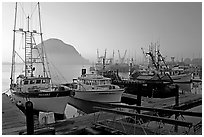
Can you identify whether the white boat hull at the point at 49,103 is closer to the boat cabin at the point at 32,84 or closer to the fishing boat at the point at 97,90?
the boat cabin at the point at 32,84

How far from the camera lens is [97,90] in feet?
60.6

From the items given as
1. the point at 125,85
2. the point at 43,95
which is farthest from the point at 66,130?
the point at 125,85

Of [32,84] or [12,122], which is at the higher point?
[32,84]

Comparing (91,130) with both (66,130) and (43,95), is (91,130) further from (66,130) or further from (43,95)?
(43,95)

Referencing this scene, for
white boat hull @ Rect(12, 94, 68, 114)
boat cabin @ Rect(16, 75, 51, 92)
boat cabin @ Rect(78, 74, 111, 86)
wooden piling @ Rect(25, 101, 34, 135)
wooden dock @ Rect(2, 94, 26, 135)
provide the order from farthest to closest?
boat cabin @ Rect(78, 74, 111, 86) < boat cabin @ Rect(16, 75, 51, 92) < white boat hull @ Rect(12, 94, 68, 114) < wooden dock @ Rect(2, 94, 26, 135) < wooden piling @ Rect(25, 101, 34, 135)

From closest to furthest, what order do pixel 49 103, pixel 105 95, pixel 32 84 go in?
1. pixel 49 103
2. pixel 32 84
3. pixel 105 95

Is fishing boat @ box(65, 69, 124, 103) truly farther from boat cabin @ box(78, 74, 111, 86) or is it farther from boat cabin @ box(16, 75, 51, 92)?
boat cabin @ box(16, 75, 51, 92)

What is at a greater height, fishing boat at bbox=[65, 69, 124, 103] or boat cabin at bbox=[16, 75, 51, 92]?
boat cabin at bbox=[16, 75, 51, 92]

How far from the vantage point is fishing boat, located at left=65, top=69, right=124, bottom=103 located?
1833cm

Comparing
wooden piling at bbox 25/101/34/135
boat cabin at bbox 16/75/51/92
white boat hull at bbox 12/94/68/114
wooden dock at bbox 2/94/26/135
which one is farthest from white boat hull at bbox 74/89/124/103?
wooden piling at bbox 25/101/34/135

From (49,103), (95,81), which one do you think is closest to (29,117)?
(49,103)

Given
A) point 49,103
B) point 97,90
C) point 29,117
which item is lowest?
point 49,103

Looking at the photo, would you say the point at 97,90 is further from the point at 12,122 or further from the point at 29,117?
the point at 29,117

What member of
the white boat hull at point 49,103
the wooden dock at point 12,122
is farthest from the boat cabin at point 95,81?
the wooden dock at point 12,122
